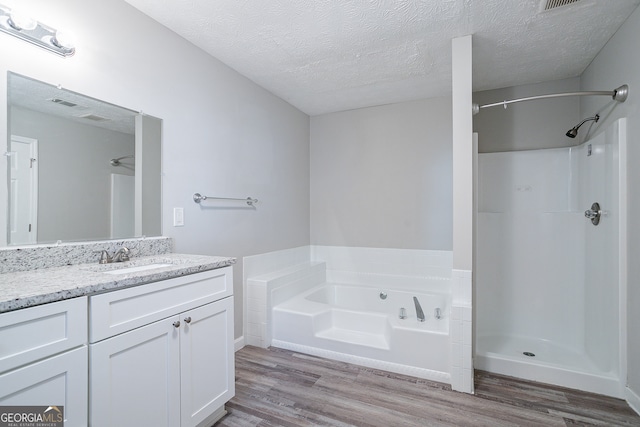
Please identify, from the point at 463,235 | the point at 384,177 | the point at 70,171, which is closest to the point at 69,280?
the point at 70,171

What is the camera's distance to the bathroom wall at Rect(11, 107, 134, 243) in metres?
1.50

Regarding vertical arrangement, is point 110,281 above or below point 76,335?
above

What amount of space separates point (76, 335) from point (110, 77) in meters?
1.47

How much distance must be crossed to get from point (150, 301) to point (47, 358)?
1.26ft

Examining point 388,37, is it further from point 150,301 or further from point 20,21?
point 150,301

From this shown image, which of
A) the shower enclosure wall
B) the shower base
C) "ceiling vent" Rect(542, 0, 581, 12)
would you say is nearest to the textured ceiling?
"ceiling vent" Rect(542, 0, 581, 12)

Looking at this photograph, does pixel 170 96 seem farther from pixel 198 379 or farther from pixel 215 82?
pixel 198 379

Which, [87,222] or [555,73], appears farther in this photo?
[555,73]

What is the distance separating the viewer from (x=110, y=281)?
3.84 ft

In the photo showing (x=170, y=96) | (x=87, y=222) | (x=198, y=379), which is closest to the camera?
(x=198, y=379)

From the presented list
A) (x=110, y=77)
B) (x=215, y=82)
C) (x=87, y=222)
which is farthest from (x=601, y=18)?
(x=87, y=222)

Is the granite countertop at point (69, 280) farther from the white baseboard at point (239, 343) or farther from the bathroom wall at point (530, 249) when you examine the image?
the bathroom wall at point (530, 249)

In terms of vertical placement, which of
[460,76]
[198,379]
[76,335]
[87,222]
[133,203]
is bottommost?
[198,379]

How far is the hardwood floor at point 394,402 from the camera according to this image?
1783 mm
